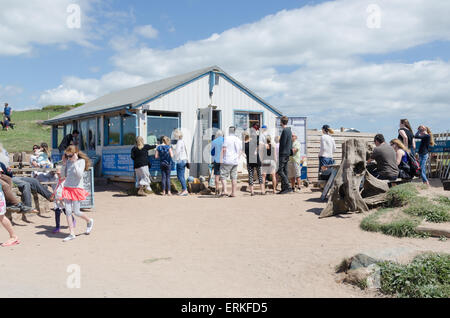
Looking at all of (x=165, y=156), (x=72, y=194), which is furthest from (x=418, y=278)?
(x=165, y=156)

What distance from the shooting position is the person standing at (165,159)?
38.7 feet

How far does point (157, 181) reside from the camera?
12891 millimetres

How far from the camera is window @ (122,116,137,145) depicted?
13.6 metres

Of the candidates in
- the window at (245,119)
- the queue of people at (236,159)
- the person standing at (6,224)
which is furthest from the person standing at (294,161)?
the person standing at (6,224)

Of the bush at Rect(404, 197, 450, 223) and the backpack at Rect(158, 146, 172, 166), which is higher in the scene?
the backpack at Rect(158, 146, 172, 166)

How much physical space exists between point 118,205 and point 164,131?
3797mm

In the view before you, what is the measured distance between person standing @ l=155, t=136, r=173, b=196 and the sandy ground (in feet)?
8.23

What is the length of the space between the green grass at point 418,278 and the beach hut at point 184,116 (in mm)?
9605

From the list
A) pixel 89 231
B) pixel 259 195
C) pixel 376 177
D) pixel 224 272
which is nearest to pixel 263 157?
pixel 259 195

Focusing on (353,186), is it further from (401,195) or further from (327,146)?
(327,146)

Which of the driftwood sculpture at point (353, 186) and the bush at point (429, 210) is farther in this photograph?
the driftwood sculpture at point (353, 186)

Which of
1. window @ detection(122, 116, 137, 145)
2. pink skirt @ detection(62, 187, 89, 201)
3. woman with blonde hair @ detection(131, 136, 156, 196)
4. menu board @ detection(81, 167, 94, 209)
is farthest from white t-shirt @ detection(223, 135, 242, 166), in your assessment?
pink skirt @ detection(62, 187, 89, 201)

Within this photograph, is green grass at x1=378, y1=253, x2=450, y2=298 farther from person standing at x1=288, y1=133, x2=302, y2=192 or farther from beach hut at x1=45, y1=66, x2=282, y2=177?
beach hut at x1=45, y1=66, x2=282, y2=177

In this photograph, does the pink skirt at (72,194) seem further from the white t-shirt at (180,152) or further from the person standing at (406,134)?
the person standing at (406,134)
